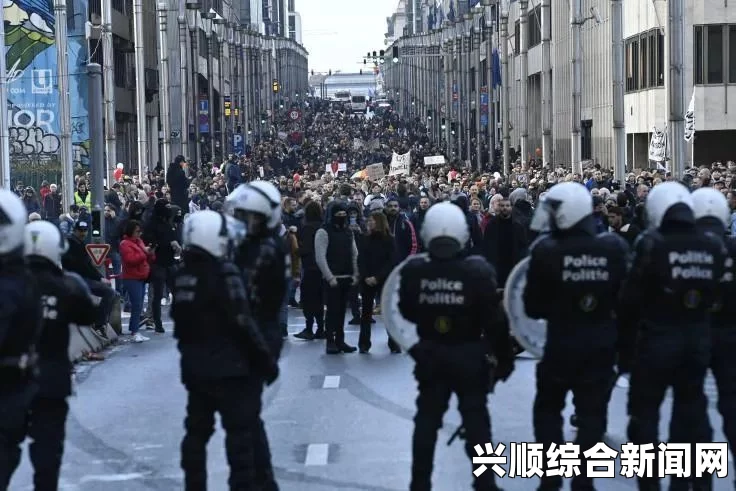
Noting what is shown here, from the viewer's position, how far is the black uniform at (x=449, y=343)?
9.57 metres

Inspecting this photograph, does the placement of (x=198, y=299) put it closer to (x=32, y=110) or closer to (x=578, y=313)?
(x=578, y=313)

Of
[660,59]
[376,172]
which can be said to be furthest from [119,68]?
[376,172]

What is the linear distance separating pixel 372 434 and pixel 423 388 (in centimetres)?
379

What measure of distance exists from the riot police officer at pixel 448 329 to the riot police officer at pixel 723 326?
1.35m

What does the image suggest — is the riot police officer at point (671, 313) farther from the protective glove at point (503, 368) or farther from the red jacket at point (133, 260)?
the red jacket at point (133, 260)

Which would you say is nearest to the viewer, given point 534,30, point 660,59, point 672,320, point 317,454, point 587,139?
point 672,320

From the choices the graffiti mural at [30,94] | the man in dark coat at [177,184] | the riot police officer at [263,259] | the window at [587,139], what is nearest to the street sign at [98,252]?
the man in dark coat at [177,184]

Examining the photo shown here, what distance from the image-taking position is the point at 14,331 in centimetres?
859

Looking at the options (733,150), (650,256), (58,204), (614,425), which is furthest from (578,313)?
(733,150)

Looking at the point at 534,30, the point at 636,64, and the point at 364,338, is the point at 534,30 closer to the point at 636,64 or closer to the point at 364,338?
the point at 636,64

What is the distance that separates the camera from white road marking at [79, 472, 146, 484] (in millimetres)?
11656

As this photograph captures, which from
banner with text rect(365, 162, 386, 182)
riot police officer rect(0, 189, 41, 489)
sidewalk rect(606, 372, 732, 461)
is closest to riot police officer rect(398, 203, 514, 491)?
riot police officer rect(0, 189, 41, 489)

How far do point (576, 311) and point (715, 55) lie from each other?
4773 centimetres

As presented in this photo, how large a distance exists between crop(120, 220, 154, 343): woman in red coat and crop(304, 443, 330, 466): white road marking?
896 centimetres
